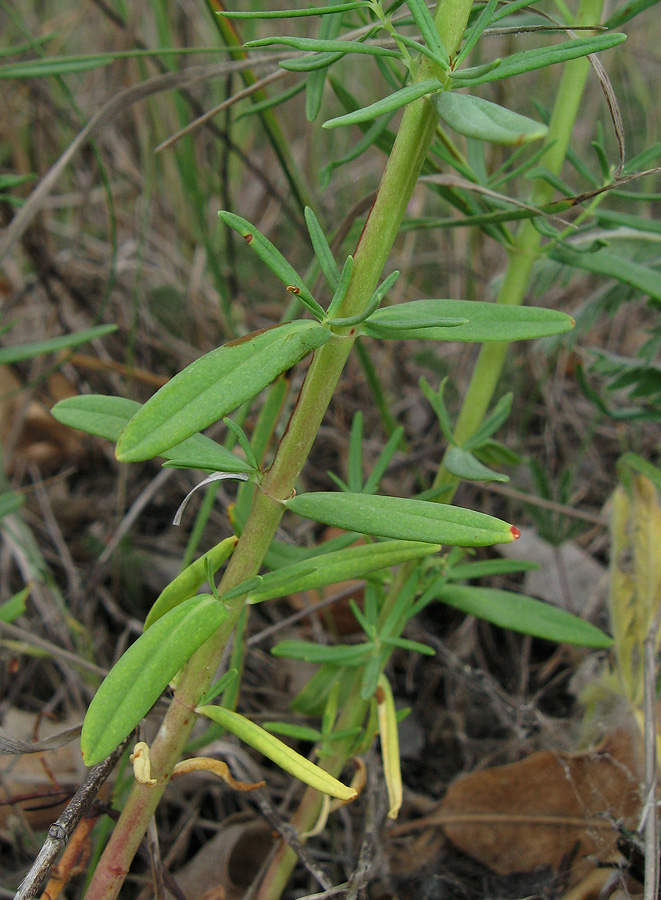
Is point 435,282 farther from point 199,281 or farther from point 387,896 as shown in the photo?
point 387,896

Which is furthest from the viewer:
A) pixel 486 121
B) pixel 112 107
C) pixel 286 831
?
pixel 112 107

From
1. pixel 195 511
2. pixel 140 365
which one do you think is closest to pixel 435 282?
pixel 140 365

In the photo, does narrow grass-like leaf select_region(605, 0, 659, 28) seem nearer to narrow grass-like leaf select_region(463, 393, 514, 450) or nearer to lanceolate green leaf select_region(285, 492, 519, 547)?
narrow grass-like leaf select_region(463, 393, 514, 450)

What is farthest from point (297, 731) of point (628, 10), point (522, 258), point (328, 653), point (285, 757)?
point (628, 10)

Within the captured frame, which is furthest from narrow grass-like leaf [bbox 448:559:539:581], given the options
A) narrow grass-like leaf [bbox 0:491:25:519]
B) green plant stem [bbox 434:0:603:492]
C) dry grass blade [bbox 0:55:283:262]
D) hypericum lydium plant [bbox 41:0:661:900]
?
dry grass blade [bbox 0:55:283:262]

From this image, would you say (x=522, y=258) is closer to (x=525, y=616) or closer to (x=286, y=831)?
(x=525, y=616)
